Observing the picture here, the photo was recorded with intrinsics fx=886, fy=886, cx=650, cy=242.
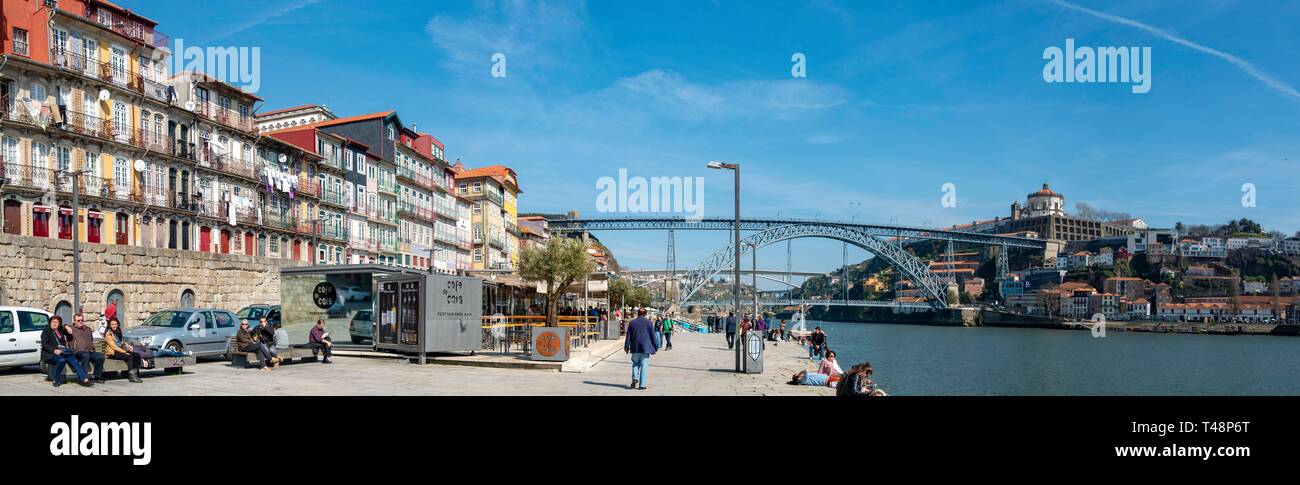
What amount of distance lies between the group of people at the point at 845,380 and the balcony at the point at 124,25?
108 ft

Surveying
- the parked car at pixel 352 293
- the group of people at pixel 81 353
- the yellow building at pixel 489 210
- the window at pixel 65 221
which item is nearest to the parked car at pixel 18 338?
the group of people at pixel 81 353

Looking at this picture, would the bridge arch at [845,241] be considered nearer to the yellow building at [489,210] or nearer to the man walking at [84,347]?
the yellow building at [489,210]

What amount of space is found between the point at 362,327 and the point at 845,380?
12753mm

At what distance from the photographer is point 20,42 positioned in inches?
1320

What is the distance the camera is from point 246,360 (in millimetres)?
18766

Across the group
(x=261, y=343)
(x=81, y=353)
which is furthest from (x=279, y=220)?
(x=81, y=353)

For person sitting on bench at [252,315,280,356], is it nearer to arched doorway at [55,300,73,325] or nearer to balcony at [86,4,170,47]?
arched doorway at [55,300,73,325]

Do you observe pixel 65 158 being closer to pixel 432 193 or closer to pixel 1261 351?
pixel 432 193

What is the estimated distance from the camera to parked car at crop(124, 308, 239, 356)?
1927cm

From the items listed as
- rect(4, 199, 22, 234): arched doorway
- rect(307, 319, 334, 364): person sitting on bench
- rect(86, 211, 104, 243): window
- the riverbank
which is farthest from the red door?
the riverbank

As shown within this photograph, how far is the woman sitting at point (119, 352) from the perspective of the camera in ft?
48.9

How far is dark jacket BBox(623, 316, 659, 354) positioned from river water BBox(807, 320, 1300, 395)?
23.1m

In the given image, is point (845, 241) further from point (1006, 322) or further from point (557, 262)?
point (557, 262)
